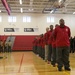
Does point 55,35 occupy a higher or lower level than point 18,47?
higher

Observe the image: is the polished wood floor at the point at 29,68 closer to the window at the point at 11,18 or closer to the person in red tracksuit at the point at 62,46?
the person in red tracksuit at the point at 62,46

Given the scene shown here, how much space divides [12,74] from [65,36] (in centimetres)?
233

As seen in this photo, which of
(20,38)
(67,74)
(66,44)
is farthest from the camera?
(20,38)

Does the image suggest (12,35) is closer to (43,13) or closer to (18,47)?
(18,47)

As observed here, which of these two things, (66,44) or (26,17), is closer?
(66,44)

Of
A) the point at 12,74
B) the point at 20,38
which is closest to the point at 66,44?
the point at 12,74

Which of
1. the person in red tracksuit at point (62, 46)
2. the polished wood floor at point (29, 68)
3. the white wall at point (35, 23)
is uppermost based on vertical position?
the white wall at point (35, 23)

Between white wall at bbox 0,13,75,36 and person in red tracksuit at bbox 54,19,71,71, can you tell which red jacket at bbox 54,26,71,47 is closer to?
person in red tracksuit at bbox 54,19,71,71

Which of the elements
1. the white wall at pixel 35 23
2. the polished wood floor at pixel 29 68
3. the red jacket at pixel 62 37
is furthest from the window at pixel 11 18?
the red jacket at pixel 62 37

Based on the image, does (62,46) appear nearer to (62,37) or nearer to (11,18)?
(62,37)

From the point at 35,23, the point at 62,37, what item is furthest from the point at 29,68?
the point at 35,23

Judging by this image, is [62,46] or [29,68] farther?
[29,68]

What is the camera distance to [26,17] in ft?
98.2

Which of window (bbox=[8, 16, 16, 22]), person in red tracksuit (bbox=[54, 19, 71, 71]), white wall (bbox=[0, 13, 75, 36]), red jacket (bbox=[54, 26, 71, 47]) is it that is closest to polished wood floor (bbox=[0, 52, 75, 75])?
person in red tracksuit (bbox=[54, 19, 71, 71])
